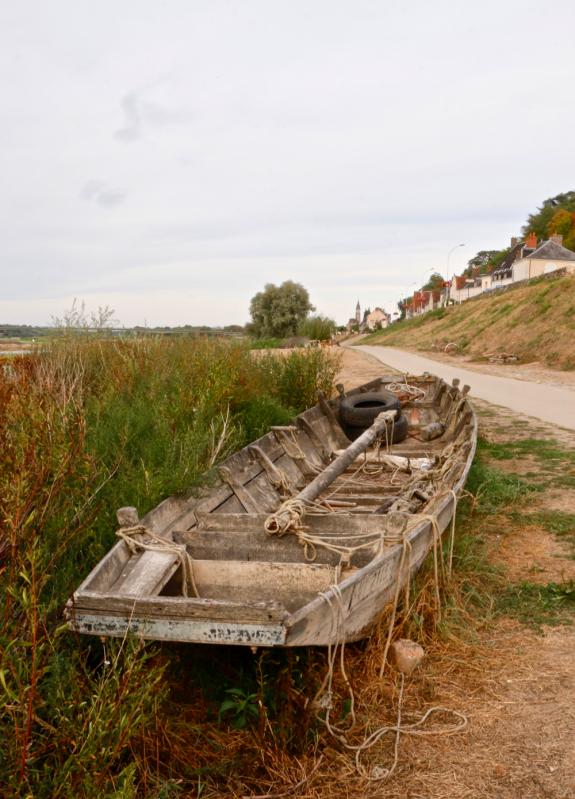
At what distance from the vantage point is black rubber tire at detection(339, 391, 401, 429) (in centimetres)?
1008

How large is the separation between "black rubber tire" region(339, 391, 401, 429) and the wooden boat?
6.55ft

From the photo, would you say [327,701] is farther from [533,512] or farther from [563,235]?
[563,235]

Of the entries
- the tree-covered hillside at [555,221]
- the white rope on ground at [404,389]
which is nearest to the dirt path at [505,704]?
the white rope on ground at [404,389]

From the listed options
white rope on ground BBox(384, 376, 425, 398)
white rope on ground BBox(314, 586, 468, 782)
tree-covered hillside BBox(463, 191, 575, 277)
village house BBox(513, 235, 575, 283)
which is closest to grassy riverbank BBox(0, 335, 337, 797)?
white rope on ground BBox(314, 586, 468, 782)

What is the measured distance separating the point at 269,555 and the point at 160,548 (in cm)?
78

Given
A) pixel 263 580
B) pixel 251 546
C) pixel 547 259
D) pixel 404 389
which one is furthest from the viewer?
pixel 547 259

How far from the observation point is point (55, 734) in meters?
2.86

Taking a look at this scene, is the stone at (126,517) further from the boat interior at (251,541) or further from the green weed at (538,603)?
the green weed at (538,603)

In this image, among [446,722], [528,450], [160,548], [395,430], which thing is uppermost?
[160,548]

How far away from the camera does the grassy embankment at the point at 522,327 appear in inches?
1073

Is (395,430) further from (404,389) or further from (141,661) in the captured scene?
(141,661)

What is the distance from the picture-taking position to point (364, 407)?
1072cm

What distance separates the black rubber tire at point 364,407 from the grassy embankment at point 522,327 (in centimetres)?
1538

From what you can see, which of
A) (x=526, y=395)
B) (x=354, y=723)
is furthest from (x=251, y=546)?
(x=526, y=395)
